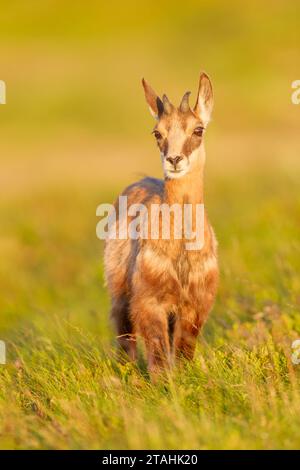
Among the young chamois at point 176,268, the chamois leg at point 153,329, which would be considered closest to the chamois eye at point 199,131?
the young chamois at point 176,268

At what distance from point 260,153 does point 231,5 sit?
27.8m

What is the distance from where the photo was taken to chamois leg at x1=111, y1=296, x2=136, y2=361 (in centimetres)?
827

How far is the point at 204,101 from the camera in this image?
770cm

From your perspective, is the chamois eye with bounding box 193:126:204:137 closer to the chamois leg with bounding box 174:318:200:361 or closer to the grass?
the chamois leg with bounding box 174:318:200:361

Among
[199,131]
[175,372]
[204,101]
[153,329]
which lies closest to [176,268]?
[153,329]

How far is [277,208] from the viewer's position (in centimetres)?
1394

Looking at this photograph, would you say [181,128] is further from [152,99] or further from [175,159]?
[152,99]

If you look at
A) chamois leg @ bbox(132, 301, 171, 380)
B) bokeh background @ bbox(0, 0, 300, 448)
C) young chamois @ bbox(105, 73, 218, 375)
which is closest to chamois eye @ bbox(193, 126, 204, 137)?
young chamois @ bbox(105, 73, 218, 375)

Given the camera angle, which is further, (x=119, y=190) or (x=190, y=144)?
Answer: (x=119, y=190)

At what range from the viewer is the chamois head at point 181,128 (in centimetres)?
716

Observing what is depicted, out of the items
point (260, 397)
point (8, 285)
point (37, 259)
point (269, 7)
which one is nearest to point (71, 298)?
point (8, 285)

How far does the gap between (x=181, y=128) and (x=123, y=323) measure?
6.71 ft

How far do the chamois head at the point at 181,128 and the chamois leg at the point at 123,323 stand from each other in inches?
61.7
